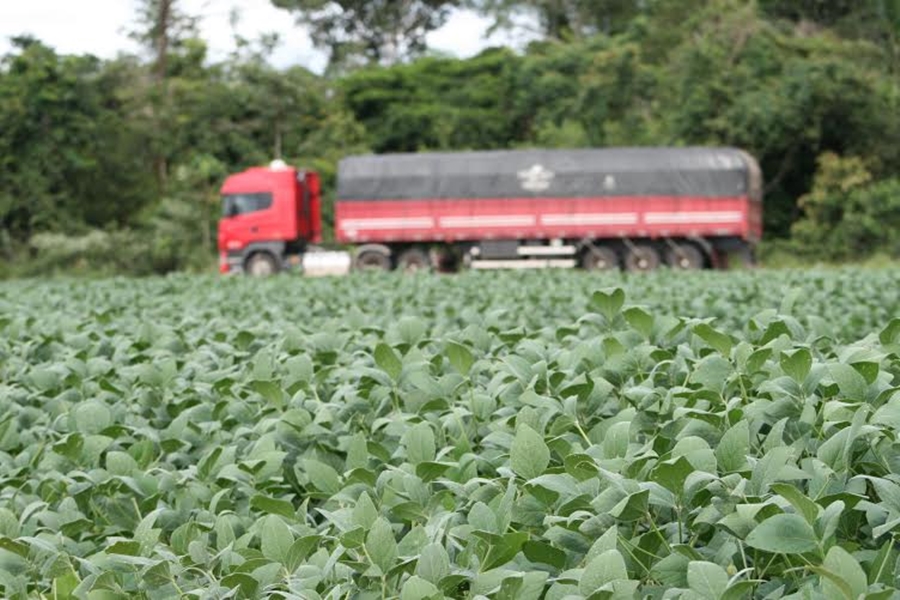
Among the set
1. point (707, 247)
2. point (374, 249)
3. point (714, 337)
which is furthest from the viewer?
point (374, 249)

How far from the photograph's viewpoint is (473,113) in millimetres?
51031

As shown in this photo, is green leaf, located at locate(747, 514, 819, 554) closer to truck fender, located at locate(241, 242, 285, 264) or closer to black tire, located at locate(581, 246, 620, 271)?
black tire, located at locate(581, 246, 620, 271)

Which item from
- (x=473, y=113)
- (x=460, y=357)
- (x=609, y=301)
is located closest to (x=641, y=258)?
(x=473, y=113)

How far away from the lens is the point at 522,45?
187ft

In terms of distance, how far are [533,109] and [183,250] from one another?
570 inches

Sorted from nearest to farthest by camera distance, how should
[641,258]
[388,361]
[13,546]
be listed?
[13,546], [388,361], [641,258]

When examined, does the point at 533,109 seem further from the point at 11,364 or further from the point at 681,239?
the point at 11,364

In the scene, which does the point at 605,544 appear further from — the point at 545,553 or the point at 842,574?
the point at 842,574

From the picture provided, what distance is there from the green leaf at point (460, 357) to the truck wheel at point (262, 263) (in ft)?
102

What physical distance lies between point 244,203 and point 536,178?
24.9 feet

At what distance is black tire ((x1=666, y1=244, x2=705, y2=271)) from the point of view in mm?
34000

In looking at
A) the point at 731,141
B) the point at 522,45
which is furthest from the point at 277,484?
the point at 522,45

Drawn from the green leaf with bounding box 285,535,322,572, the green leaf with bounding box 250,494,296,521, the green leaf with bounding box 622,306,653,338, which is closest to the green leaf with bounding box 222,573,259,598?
the green leaf with bounding box 285,535,322,572

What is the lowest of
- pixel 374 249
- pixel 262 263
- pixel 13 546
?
pixel 262 263
